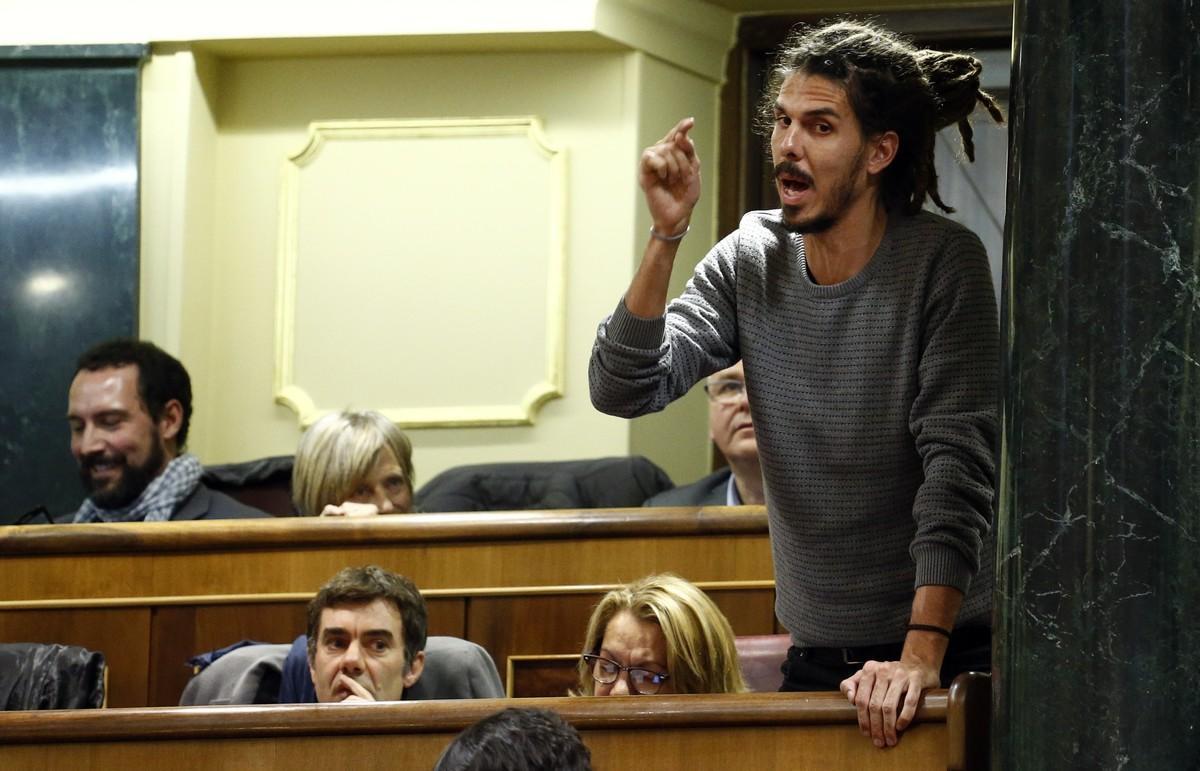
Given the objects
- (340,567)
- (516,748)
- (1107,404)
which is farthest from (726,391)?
(516,748)

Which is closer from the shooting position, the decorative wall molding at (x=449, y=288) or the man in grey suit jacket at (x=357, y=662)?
the man in grey suit jacket at (x=357, y=662)

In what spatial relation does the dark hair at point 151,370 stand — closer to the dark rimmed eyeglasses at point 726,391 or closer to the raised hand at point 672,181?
the dark rimmed eyeglasses at point 726,391

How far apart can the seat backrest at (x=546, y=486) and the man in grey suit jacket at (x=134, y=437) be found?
16.4 inches

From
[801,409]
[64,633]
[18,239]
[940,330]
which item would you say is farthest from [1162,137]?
[18,239]

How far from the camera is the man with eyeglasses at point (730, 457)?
3.35 m

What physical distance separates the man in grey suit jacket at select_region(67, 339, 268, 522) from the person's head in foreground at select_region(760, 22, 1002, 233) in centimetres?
161

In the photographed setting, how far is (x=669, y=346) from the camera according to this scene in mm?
2021

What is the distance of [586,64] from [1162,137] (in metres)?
2.86

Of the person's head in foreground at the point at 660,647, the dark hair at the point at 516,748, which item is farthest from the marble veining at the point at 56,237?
the dark hair at the point at 516,748

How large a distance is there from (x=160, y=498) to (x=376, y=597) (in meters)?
0.87

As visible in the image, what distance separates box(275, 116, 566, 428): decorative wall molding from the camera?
441 centimetres

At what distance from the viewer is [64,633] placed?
294 cm

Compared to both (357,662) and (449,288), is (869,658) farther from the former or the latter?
(449,288)

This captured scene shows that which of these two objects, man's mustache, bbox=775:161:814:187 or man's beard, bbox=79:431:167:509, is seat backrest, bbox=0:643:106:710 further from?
man's mustache, bbox=775:161:814:187
